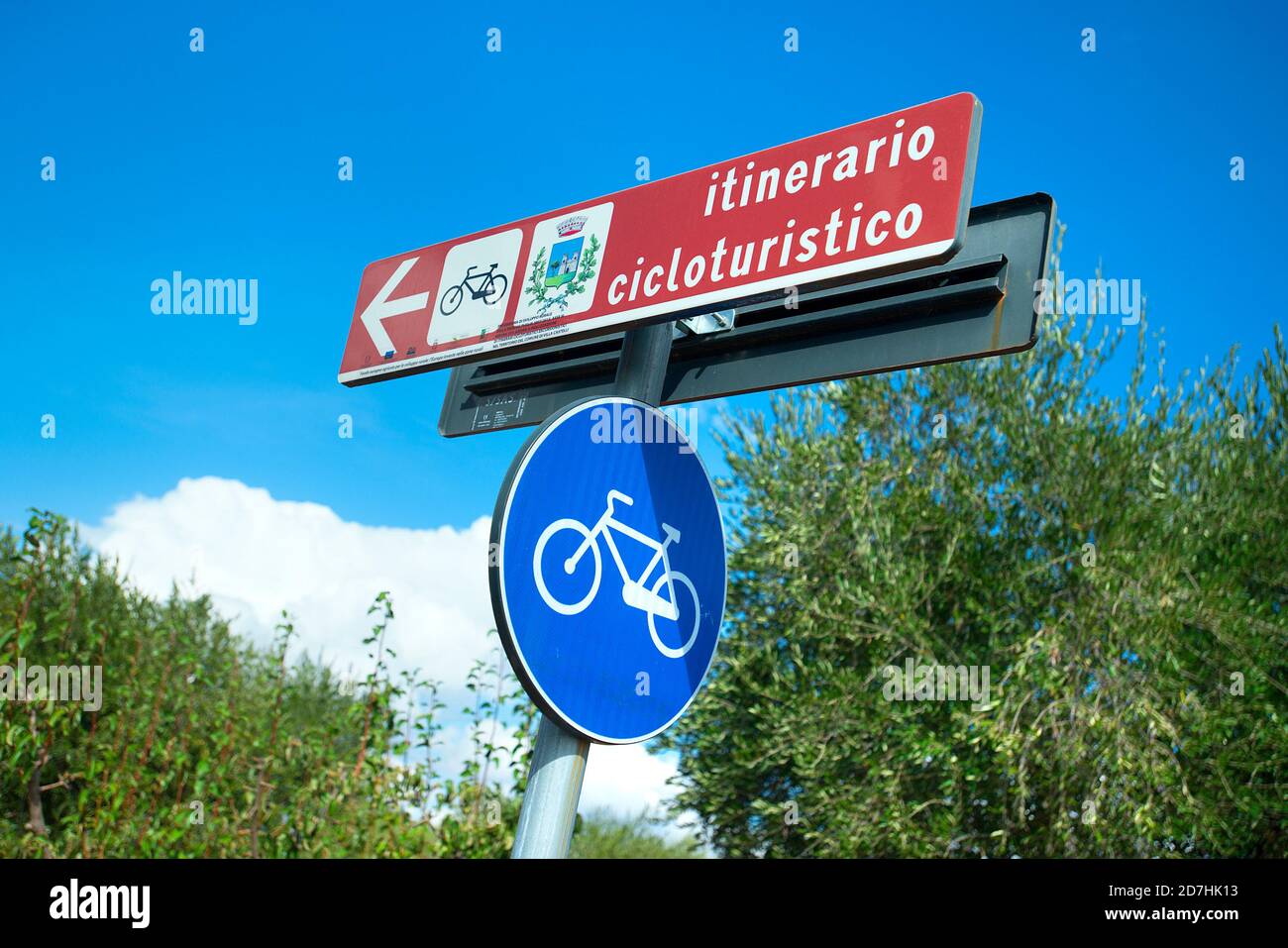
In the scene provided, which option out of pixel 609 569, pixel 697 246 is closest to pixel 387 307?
pixel 697 246

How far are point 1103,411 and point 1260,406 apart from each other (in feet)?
7.65

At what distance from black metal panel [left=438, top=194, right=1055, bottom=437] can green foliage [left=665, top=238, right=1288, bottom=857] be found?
938cm

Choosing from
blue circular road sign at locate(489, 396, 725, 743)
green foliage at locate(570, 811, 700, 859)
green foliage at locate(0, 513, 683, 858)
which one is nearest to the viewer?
blue circular road sign at locate(489, 396, 725, 743)

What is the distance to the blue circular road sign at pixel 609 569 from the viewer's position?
6.15 feet

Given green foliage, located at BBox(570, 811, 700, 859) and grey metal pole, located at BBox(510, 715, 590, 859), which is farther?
green foliage, located at BBox(570, 811, 700, 859)

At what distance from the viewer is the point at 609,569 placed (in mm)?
2021

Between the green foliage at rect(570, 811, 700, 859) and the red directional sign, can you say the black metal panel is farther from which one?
the green foliage at rect(570, 811, 700, 859)

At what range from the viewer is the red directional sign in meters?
1.99

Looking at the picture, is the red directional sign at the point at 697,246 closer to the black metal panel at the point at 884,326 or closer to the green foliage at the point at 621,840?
the black metal panel at the point at 884,326

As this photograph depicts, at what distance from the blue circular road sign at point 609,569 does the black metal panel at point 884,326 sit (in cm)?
28

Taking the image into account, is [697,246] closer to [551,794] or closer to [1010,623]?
[551,794]

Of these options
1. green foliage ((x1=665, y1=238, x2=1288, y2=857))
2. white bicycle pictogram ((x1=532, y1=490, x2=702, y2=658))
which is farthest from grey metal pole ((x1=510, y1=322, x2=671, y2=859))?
green foliage ((x1=665, y1=238, x2=1288, y2=857))
